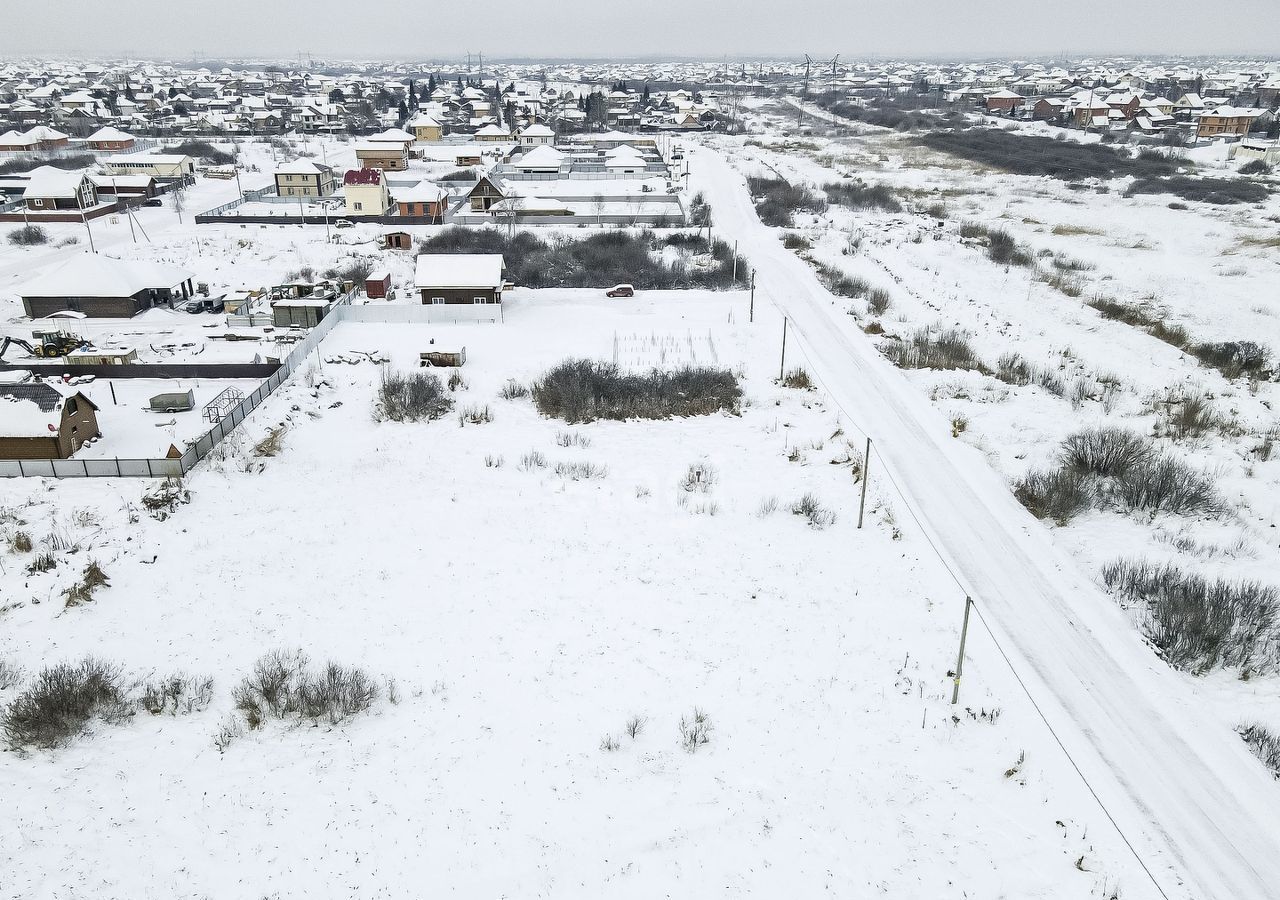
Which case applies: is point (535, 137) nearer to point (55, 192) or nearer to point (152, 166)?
point (152, 166)

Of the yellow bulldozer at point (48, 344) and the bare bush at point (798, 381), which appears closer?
the bare bush at point (798, 381)

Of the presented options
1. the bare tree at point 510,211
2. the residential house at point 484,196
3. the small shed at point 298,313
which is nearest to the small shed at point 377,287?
the small shed at point 298,313

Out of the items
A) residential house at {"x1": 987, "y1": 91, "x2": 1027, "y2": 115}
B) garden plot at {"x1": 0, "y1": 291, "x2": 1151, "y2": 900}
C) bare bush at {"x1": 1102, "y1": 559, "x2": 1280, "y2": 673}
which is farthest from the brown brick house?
residential house at {"x1": 987, "y1": 91, "x2": 1027, "y2": 115}

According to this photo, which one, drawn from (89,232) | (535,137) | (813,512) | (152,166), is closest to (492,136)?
(535,137)

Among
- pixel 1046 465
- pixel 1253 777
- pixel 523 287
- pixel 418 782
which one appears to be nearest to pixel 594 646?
pixel 418 782

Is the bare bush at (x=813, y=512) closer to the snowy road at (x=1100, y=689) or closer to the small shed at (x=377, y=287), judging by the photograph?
the snowy road at (x=1100, y=689)
